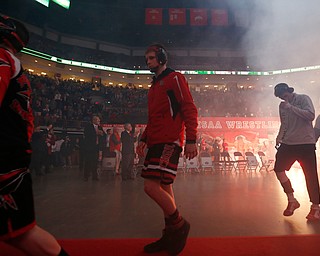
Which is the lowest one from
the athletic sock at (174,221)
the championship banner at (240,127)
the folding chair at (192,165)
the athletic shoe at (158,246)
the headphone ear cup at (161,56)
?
the folding chair at (192,165)

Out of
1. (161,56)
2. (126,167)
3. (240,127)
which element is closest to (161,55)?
(161,56)

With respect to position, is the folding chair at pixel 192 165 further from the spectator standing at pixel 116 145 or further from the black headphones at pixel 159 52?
the black headphones at pixel 159 52

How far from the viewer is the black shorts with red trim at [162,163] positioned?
6.05 ft

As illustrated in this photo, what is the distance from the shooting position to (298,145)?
286 centimetres

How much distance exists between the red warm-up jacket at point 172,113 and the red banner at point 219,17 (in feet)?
73.9

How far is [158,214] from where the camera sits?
3109 mm

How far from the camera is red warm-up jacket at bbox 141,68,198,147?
190 cm

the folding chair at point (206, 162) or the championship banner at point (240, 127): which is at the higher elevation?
the championship banner at point (240, 127)

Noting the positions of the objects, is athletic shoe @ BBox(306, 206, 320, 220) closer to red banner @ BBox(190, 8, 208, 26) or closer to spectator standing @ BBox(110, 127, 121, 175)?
spectator standing @ BBox(110, 127, 121, 175)

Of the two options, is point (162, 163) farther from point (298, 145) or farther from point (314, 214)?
point (314, 214)

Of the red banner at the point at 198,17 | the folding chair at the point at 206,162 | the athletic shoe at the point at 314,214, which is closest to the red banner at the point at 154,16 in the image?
the red banner at the point at 198,17

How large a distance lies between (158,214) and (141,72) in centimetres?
2730

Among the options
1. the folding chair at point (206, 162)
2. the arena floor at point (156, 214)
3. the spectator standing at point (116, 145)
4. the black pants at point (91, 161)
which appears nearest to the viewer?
the arena floor at point (156, 214)

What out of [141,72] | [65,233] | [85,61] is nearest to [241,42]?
[141,72]
